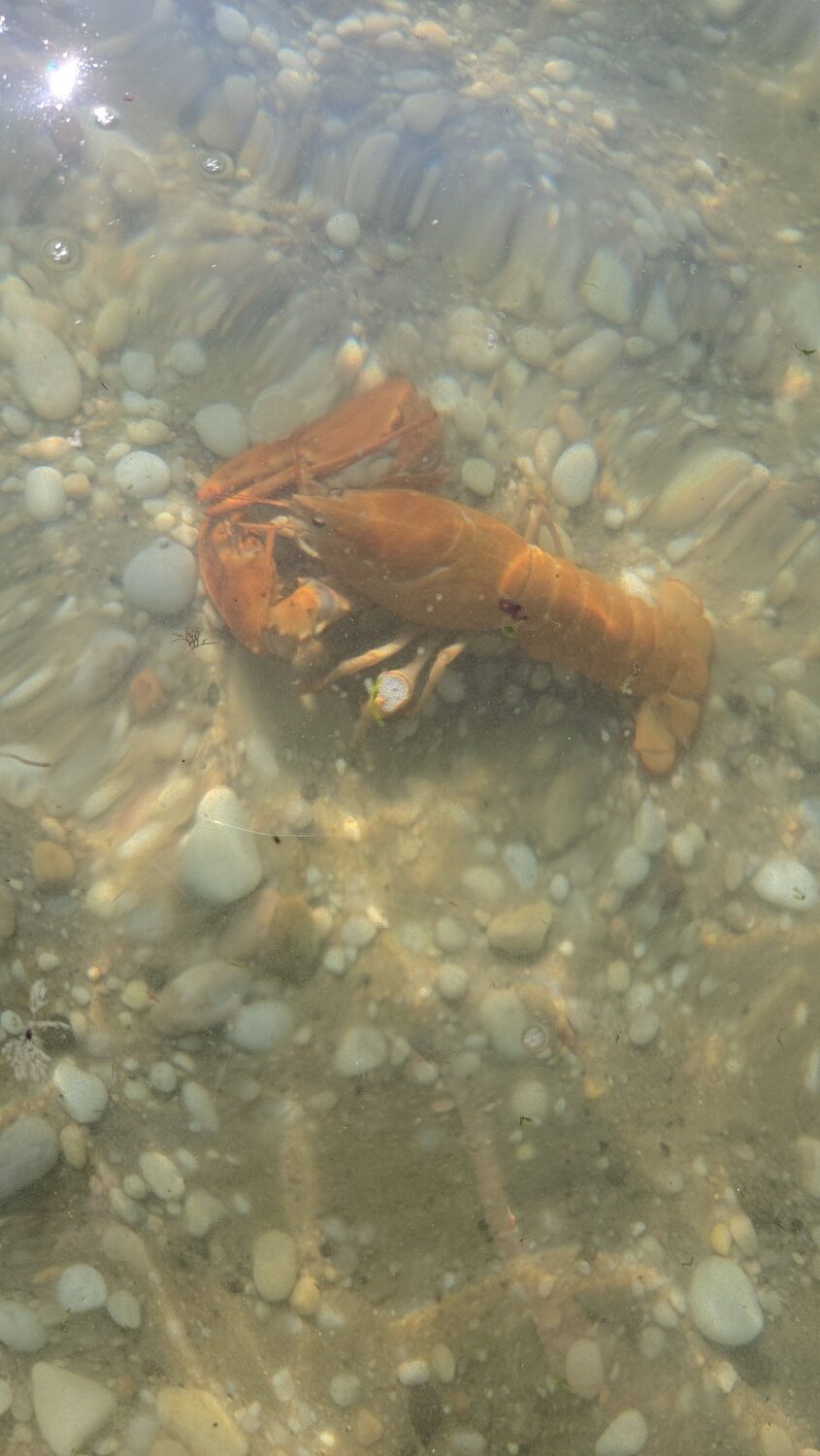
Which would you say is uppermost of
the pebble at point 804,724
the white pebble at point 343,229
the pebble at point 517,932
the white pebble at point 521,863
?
A: the white pebble at point 343,229

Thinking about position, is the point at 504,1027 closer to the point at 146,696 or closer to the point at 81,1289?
the point at 81,1289

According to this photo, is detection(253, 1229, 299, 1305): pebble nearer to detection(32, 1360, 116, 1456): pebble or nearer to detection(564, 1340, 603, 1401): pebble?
detection(32, 1360, 116, 1456): pebble

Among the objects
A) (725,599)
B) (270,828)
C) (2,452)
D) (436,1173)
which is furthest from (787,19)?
(436,1173)

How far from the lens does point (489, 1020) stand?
2508mm

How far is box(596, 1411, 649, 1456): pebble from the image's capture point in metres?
2.32

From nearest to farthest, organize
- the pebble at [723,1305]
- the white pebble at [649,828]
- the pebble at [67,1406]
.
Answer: the pebble at [67,1406] < the pebble at [723,1305] < the white pebble at [649,828]

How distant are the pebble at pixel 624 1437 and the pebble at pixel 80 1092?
5.38 feet

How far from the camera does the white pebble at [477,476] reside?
3168 mm

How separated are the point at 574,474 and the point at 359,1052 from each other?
2196mm

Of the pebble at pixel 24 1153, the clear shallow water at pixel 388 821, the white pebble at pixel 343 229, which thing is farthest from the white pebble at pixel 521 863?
the white pebble at pixel 343 229

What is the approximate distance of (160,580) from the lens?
2633mm

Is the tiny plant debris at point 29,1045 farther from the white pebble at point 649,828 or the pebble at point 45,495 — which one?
the white pebble at point 649,828

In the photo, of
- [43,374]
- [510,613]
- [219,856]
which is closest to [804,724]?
[510,613]

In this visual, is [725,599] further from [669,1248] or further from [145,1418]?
[145,1418]
